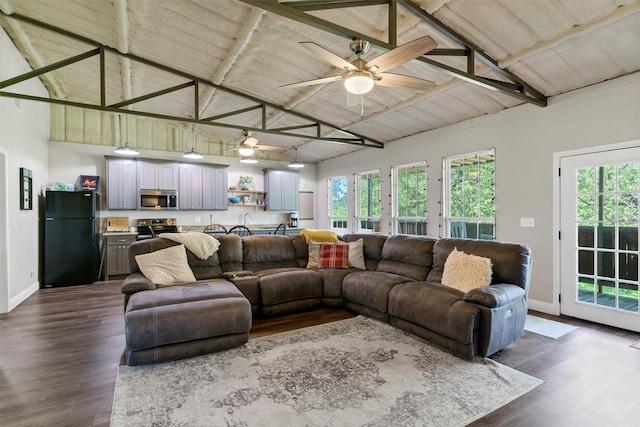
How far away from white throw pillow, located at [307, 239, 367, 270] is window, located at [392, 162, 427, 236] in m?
1.81

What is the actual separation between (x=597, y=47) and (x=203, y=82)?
507 centimetres

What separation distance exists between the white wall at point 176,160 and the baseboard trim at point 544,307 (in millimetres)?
5990

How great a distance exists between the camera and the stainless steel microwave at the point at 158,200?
22.8 feet

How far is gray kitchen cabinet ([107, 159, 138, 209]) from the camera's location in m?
6.58

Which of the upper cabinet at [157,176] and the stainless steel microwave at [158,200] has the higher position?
the upper cabinet at [157,176]

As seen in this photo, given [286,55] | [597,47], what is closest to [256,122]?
[286,55]

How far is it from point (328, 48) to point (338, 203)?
515 cm

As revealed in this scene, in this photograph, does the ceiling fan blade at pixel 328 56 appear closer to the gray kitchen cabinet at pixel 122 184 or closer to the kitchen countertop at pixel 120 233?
the kitchen countertop at pixel 120 233

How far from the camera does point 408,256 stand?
419cm

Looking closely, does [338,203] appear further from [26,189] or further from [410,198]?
[26,189]

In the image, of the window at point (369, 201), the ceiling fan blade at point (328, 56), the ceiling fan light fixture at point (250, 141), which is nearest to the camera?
the ceiling fan blade at point (328, 56)

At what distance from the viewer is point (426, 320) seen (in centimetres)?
309

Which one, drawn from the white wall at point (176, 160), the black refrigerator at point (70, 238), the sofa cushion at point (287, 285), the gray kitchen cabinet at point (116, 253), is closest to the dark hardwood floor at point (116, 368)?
the sofa cushion at point (287, 285)

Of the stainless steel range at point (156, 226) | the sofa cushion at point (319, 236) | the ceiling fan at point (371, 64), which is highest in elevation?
the ceiling fan at point (371, 64)
